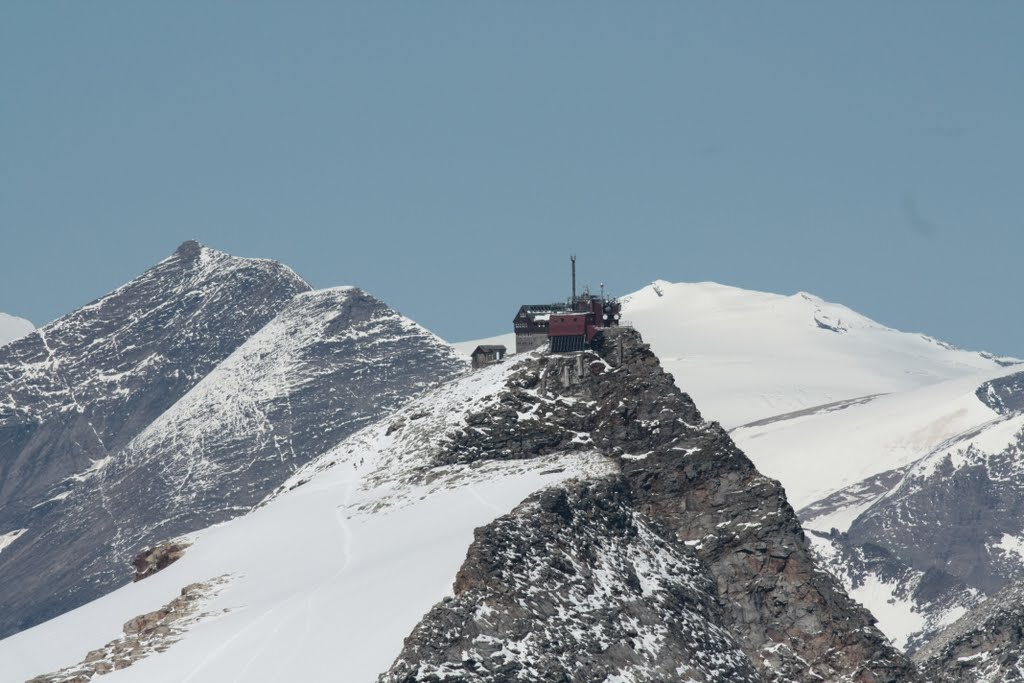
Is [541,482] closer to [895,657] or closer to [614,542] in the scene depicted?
[614,542]

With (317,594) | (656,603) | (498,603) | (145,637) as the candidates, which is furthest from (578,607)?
(145,637)

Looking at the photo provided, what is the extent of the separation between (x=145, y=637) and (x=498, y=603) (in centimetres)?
2628

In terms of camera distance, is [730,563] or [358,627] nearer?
[358,627]

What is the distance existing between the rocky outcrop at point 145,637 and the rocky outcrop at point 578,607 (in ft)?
71.4

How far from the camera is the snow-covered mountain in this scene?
511 ft

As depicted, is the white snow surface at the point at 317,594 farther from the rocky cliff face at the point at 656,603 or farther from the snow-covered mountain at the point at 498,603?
the rocky cliff face at the point at 656,603

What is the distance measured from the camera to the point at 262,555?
192 meters

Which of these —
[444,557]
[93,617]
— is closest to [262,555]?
[93,617]

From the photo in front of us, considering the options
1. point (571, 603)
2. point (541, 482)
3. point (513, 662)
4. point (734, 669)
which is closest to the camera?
point (513, 662)

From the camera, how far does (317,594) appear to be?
170250mm

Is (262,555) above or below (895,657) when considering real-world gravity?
above

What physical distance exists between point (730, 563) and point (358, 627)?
4605cm

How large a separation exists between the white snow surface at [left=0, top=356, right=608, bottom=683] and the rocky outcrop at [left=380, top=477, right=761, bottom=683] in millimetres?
2590

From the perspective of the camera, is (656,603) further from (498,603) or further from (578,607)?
(498,603)
